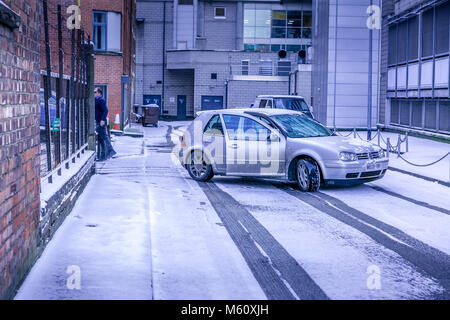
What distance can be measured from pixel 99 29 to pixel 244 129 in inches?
930

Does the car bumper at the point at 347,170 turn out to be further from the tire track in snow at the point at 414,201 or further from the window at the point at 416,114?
the window at the point at 416,114

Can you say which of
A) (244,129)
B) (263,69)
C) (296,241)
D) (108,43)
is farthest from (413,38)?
(263,69)

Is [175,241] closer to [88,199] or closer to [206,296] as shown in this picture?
[206,296]

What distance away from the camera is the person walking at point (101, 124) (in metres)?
17.9

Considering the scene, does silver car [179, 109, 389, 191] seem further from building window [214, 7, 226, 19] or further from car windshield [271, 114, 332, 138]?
building window [214, 7, 226, 19]

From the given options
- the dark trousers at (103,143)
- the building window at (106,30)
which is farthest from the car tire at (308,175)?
the building window at (106,30)

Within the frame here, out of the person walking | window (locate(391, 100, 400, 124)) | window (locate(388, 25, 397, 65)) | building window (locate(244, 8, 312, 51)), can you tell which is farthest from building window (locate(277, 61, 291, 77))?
the person walking

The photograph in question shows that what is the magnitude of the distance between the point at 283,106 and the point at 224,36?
138 feet

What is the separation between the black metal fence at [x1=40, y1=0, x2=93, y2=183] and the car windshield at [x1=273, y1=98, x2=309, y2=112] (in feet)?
42.0

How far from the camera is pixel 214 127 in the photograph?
1439 cm

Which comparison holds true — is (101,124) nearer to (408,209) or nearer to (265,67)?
(408,209)

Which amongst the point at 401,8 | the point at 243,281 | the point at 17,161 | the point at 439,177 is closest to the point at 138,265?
the point at 243,281

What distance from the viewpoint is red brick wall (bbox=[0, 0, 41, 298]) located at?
5141 millimetres

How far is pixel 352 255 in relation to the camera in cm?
746
